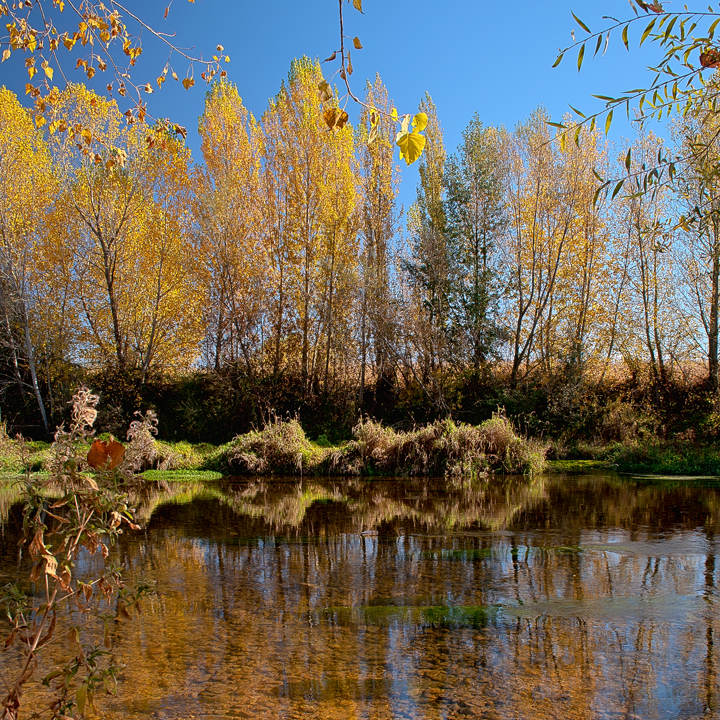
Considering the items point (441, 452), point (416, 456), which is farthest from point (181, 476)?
point (441, 452)

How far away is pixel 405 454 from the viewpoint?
14.3 metres

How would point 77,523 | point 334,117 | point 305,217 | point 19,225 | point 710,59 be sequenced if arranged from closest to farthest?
point 77,523
point 334,117
point 710,59
point 19,225
point 305,217

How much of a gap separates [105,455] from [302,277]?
18641 millimetres

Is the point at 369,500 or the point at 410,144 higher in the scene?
the point at 410,144

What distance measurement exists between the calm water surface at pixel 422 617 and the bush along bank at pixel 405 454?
5.38 m

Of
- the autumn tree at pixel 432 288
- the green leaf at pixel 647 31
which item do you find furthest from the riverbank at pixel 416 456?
the green leaf at pixel 647 31

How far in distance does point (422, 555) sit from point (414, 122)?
5040 millimetres

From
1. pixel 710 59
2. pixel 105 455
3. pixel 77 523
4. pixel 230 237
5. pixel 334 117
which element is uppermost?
pixel 230 237

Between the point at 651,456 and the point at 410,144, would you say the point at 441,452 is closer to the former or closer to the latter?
the point at 651,456

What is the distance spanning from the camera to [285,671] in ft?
11.5

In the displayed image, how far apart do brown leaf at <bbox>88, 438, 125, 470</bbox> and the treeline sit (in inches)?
642

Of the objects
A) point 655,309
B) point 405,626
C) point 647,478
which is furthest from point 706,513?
point 655,309

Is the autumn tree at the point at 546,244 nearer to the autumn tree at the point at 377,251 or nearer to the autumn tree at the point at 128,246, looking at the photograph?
the autumn tree at the point at 377,251

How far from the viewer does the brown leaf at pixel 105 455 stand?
2.28 metres
